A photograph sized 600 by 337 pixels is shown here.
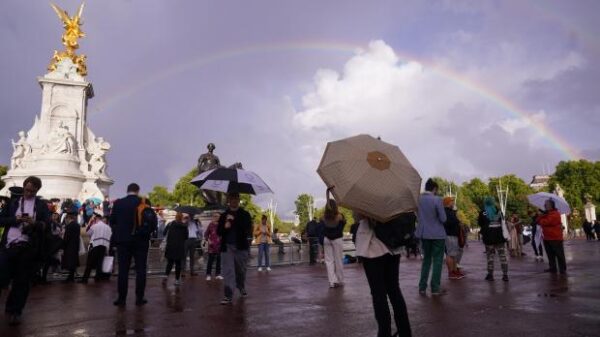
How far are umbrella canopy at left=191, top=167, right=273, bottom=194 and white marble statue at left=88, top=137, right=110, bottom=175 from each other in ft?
142

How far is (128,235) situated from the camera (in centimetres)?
782

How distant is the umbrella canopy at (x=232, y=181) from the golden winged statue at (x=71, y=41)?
48.3 metres

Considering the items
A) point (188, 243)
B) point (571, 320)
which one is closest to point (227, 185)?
point (188, 243)

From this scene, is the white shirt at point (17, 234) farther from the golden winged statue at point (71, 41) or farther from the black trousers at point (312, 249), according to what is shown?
the golden winged statue at point (71, 41)

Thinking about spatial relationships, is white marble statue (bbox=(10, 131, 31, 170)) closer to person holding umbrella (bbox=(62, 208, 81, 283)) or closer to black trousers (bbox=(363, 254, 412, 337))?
person holding umbrella (bbox=(62, 208, 81, 283))

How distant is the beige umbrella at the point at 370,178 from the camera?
13.7 ft

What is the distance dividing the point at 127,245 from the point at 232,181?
2.61 metres

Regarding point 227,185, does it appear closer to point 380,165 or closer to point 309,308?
point 309,308

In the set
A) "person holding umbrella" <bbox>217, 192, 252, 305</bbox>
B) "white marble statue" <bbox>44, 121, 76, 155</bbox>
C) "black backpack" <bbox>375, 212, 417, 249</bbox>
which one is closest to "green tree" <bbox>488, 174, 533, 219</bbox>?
"white marble statue" <bbox>44, 121, 76, 155</bbox>

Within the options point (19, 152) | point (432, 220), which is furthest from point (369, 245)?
point (19, 152)

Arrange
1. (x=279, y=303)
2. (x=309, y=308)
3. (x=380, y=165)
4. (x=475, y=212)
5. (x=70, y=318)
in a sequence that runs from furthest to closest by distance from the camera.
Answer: (x=475, y=212), (x=279, y=303), (x=309, y=308), (x=70, y=318), (x=380, y=165)

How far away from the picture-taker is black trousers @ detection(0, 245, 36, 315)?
6070 mm

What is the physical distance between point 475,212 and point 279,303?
90.1 meters

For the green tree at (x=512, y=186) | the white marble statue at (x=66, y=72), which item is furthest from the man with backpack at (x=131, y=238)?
the green tree at (x=512, y=186)
